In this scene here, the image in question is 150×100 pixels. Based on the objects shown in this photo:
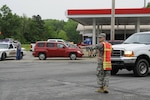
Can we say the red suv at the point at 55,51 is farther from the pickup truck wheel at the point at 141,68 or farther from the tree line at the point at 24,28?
the tree line at the point at 24,28

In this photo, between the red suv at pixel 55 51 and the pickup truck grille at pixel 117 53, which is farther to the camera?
the red suv at pixel 55 51

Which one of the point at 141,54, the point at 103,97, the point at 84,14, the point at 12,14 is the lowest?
the point at 103,97

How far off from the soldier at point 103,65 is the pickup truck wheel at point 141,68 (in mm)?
4969

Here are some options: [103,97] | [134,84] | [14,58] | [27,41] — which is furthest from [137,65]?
[27,41]

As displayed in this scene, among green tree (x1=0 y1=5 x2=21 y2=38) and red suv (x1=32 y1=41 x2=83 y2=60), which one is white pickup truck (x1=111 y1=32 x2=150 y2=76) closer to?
red suv (x1=32 y1=41 x2=83 y2=60)

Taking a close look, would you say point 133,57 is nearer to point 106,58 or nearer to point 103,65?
point 106,58

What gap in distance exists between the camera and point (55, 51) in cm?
3162

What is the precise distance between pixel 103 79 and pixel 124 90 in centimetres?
93

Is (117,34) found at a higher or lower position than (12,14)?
lower

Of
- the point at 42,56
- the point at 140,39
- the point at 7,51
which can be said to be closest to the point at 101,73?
the point at 140,39

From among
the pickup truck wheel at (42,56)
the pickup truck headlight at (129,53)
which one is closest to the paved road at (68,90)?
the pickup truck headlight at (129,53)

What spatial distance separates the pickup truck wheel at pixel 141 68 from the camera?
53.3 feet

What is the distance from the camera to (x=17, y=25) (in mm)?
105062

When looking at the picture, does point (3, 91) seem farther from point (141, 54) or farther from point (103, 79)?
point (141, 54)
